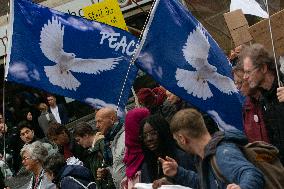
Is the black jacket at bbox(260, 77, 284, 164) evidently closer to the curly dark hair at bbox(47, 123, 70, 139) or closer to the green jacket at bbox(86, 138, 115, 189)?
the green jacket at bbox(86, 138, 115, 189)

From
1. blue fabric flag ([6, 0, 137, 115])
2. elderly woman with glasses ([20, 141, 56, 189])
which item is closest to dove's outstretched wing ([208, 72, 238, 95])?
blue fabric flag ([6, 0, 137, 115])

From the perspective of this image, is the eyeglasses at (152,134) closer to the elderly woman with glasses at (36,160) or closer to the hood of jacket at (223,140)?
the hood of jacket at (223,140)

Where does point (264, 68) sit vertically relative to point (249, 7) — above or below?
below

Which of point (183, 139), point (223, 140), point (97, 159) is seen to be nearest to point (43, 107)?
point (97, 159)

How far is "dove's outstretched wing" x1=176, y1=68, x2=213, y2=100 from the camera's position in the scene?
5.24 metres

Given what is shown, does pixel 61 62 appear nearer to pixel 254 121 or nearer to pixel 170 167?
pixel 170 167

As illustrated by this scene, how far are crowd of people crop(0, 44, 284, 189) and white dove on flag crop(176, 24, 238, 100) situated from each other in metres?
0.20

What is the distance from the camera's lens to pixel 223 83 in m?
5.46

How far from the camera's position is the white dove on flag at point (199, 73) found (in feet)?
17.3

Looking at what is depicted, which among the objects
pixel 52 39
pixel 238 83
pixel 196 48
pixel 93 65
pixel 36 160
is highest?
pixel 52 39

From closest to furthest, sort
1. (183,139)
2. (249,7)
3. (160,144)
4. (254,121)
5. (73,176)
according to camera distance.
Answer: (183,139) < (254,121) < (160,144) < (73,176) < (249,7)

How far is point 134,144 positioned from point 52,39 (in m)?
1.84

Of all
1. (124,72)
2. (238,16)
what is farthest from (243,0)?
(124,72)

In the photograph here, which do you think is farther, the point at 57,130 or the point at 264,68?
the point at 57,130
